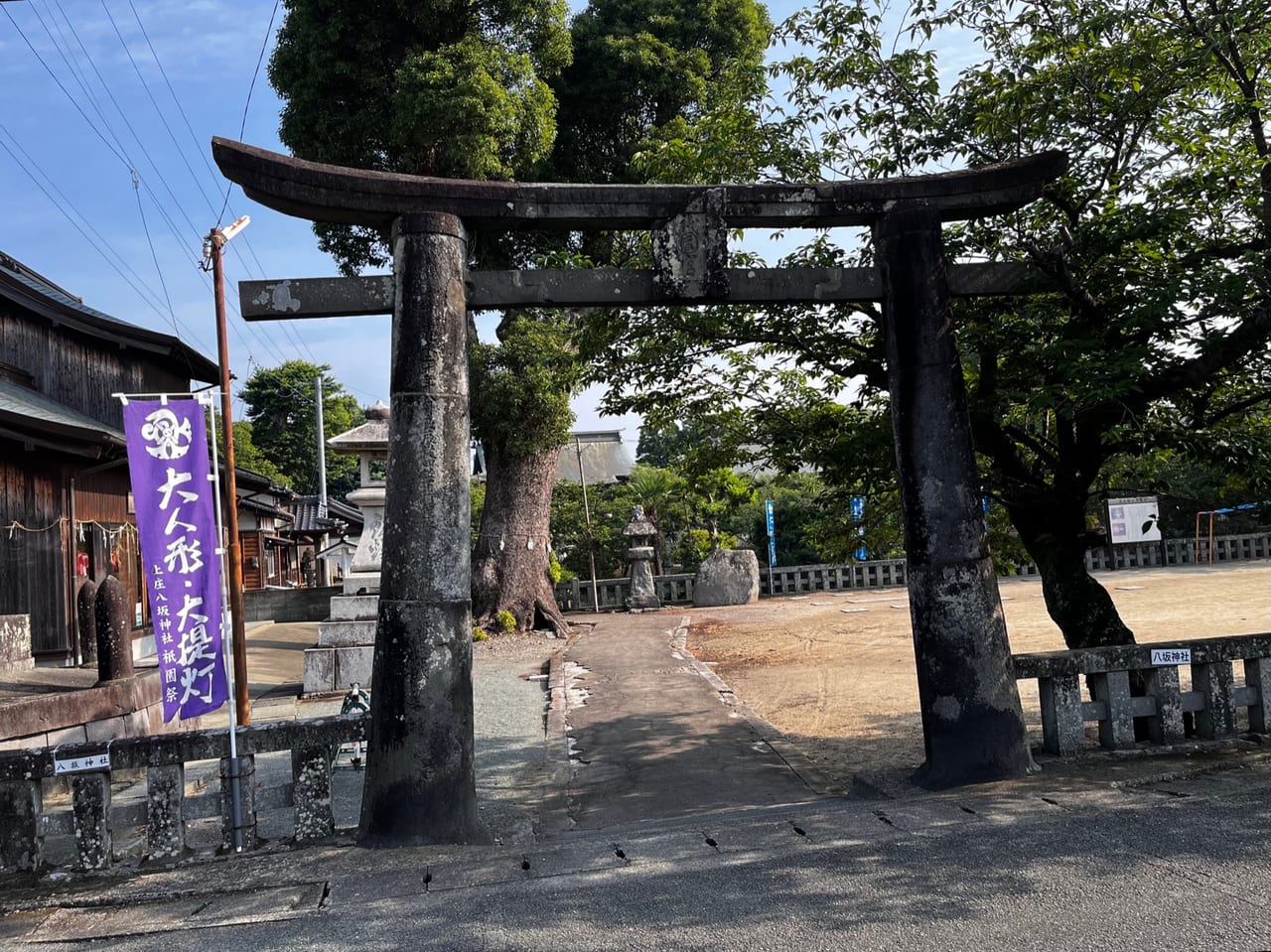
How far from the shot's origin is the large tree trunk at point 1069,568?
7312 millimetres

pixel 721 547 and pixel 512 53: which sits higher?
pixel 512 53

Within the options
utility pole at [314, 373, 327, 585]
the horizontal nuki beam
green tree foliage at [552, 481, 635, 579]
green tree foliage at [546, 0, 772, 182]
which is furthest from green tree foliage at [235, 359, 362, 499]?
the horizontal nuki beam

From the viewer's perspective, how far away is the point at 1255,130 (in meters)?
6.41

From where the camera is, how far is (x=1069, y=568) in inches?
292

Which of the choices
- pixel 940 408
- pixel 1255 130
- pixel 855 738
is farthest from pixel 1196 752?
pixel 1255 130

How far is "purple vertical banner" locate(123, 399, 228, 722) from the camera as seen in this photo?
209 inches

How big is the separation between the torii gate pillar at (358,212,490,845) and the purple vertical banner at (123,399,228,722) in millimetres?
1080

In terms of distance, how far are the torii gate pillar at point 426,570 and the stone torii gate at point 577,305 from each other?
11 mm

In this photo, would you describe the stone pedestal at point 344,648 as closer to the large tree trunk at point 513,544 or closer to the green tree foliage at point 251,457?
the large tree trunk at point 513,544

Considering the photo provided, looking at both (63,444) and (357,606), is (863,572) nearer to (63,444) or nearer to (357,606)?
(357,606)

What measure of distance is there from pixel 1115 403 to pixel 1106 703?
2.01m

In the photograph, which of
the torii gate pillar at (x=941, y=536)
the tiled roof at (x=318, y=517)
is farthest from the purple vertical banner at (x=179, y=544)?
the tiled roof at (x=318, y=517)

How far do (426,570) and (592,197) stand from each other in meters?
2.59

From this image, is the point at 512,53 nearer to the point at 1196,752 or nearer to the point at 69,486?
the point at 69,486
